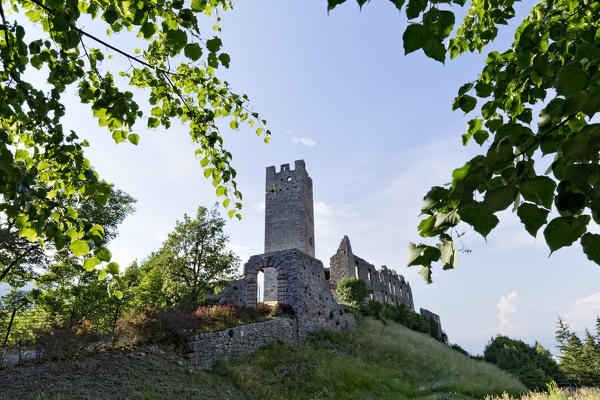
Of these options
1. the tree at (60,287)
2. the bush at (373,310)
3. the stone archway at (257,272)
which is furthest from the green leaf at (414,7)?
the bush at (373,310)

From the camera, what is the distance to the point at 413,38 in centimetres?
146

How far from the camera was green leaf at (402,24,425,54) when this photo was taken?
143cm

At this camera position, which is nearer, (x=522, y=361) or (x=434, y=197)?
(x=434, y=197)

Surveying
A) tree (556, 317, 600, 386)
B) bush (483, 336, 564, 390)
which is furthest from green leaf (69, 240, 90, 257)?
tree (556, 317, 600, 386)

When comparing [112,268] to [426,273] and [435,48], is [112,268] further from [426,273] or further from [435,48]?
[435,48]

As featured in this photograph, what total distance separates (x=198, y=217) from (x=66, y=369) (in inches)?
521

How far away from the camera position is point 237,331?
11812 millimetres

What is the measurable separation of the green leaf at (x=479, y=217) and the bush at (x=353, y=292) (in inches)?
967

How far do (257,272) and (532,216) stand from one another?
16493 millimetres

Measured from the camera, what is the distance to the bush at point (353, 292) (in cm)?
2478

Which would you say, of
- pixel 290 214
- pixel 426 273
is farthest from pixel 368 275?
pixel 426 273

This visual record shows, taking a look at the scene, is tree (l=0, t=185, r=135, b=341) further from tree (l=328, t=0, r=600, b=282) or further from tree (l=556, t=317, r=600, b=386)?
tree (l=556, t=317, r=600, b=386)

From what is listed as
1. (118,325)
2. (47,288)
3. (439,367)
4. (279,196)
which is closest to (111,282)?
(118,325)

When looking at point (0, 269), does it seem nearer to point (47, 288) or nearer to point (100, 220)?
point (47, 288)
